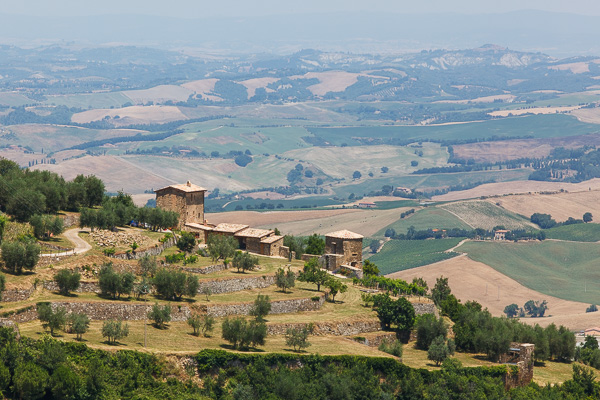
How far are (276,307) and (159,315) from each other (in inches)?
412

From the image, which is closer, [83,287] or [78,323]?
[78,323]

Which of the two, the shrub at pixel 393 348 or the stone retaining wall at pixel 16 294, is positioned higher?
the stone retaining wall at pixel 16 294

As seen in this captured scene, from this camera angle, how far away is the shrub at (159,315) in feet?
201

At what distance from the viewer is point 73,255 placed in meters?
67.8

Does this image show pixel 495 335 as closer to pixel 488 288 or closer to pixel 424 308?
pixel 424 308

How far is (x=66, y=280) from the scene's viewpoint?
2419 inches

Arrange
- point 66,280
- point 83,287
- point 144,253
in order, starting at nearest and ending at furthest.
Answer: 1. point 66,280
2. point 83,287
3. point 144,253

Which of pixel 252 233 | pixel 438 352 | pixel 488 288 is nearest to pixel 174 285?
pixel 438 352

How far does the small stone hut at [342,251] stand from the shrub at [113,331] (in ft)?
103

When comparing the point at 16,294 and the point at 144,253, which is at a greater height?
the point at 144,253

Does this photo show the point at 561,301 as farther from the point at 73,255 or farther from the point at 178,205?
→ the point at 73,255

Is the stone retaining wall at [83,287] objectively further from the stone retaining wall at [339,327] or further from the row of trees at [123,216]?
the row of trees at [123,216]

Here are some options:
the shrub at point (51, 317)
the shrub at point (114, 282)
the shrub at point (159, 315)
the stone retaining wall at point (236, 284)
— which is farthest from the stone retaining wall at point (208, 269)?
the shrub at point (51, 317)

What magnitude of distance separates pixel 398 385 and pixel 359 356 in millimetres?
3057
